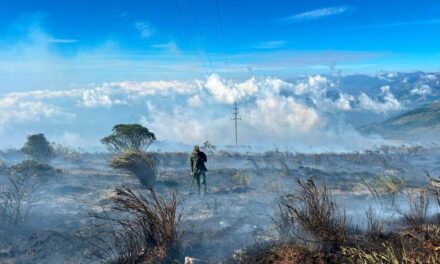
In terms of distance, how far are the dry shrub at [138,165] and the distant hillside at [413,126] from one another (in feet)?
327

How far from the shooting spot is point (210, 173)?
76.4 ft

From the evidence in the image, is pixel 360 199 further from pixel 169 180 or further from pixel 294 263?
pixel 294 263

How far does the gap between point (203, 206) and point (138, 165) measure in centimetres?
339

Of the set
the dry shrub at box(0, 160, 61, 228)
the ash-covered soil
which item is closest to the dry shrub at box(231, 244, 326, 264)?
the ash-covered soil

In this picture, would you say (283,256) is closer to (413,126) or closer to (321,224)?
(321,224)

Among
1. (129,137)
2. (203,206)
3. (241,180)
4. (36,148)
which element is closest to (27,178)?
(129,137)

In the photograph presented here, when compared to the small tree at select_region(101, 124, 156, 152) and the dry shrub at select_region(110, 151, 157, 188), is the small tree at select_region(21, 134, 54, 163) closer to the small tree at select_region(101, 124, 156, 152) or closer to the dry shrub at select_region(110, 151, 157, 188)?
the small tree at select_region(101, 124, 156, 152)

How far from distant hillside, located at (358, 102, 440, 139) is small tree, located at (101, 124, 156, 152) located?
95283 mm

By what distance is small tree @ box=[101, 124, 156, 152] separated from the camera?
917 inches

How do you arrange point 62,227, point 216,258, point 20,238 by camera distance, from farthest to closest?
point 62,227 < point 20,238 < point 216,258

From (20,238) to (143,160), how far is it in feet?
20.5

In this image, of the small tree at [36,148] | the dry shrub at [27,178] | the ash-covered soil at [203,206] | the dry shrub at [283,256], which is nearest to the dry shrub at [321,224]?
the dry shrub at [283,256]

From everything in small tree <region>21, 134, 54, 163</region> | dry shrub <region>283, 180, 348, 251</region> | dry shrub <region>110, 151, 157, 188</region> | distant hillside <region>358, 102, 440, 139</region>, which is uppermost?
distant hillside <region>358, 102, 440, 139</region>

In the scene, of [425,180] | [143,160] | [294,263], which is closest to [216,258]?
[294,263]
